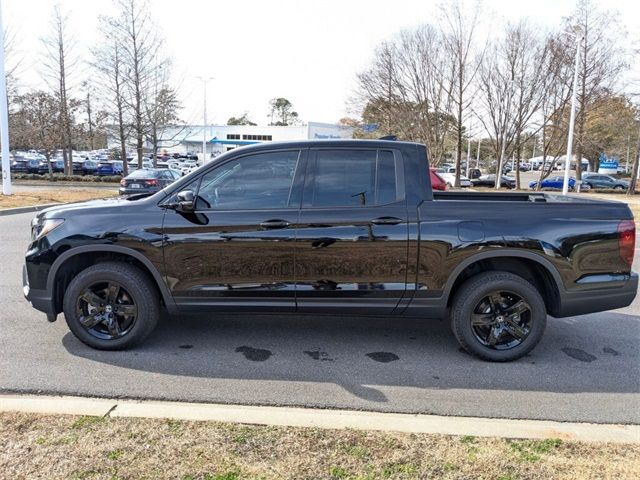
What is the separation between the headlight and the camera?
453 cm

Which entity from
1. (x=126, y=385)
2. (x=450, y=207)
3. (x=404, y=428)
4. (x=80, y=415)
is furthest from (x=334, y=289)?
(x=80, y=415)

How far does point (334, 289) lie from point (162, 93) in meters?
26.4

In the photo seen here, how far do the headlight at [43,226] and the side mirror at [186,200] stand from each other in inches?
43.1

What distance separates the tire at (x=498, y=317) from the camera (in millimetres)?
4445

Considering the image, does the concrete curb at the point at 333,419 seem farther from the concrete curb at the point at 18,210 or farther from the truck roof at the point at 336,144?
the concrete curb at the point at 18,210

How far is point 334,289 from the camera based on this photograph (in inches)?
175

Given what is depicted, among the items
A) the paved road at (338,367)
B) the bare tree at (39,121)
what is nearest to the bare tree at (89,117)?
the bare tree at (39,121)

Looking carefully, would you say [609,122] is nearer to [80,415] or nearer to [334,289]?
[334,289]

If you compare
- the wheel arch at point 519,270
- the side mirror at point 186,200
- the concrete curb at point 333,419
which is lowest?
the concrete curb at point 333,419

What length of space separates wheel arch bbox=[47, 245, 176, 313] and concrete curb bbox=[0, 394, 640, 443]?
114 cm

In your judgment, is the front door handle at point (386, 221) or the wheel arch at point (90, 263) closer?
the front door handle at point (386, 221)

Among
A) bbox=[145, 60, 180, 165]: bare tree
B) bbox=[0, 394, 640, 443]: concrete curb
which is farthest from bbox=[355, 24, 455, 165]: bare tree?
bbox=[0, 394, 640, 443]: concrete curb

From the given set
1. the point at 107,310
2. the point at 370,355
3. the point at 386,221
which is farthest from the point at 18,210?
the point at 386,221

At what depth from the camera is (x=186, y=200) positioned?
4.30 metres
